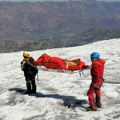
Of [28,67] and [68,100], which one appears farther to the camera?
[28,67]

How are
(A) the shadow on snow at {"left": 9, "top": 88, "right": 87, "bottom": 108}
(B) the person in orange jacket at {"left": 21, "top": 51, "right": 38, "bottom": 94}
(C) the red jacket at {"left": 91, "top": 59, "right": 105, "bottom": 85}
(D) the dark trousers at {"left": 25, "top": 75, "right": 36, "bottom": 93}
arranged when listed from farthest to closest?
(D) the dark trousers at {"left": 25, "top": 75, "right": 36, "bottom": 93} → (B) the person in orange jacket at {"left": 21, "top": 51, "right": 38, "bottom": 94} → (A) the shadow on snow at {"left": 9, "top": 88, "right": 87, "bottom": 108} → (C) the red jacket at {"left": 91, "top": 59, "right": 105, "bottom": 85}

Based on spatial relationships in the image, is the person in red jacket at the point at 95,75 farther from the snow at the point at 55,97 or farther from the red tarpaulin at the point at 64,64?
the red tarpaulin at the point at 64,64

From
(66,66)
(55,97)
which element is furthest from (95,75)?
(55,97)

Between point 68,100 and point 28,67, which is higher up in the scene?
point 28,67

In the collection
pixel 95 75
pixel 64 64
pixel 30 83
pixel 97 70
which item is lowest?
pixel 30 83

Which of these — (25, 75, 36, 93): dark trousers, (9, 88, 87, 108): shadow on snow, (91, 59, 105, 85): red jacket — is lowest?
(9, 88, 87, 108): shadow on snow

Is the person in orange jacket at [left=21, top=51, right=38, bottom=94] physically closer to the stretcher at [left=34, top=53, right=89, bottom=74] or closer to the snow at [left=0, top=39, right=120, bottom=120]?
the snow at [left=0, top=39, right=120, bottom=120]

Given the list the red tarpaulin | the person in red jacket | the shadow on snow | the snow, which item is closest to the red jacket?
the person in red jacket

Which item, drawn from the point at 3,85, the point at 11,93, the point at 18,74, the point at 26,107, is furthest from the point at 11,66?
the point at 26,107

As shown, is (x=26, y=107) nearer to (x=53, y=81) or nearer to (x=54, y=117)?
(x=54, y=117)

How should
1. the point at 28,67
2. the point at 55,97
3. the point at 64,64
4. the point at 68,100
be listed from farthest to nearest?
the point at 28,67, the point at 55,97, the point at 68,100, the point at 64,64

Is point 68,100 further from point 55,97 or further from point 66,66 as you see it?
point 66,66

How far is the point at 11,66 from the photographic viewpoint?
2594 centimetres

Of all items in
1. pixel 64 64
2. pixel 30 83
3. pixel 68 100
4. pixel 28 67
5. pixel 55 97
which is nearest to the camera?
pixel 64 64
